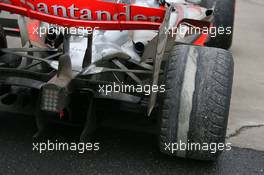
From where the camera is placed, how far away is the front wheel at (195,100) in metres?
2.75

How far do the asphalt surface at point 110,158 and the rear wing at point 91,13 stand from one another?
93 centimetres

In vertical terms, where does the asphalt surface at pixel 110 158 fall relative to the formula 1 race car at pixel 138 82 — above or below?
below

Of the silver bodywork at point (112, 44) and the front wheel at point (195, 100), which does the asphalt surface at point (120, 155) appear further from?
the silver bodywork at point (112, 44)

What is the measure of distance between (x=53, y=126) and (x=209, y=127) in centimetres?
132

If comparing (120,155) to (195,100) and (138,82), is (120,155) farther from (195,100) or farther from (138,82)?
(195,100)

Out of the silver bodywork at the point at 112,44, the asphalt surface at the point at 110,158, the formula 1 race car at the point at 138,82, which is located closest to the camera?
the formula 1 race car at the point at 138,82

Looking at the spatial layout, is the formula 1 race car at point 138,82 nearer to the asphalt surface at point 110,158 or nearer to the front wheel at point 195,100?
the front wheel at point 195,100

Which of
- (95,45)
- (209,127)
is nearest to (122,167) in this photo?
(209,127)

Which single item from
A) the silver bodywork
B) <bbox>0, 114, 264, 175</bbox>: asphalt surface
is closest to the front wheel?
<bbox>0, 114, 264, 175</bbox>: asphalt surface

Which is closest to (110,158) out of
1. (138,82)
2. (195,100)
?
(138,82)

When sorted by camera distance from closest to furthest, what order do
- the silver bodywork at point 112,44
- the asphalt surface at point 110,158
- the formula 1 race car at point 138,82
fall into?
the formula 1 race car at point 138,82, the asphalt surface at point 110,158, the silver bodywork at point 112,44

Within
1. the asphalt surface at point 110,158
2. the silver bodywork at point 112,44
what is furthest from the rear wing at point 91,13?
the asphalt surface at point 110,158

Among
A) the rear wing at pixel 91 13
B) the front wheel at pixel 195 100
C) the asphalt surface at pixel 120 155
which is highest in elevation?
the rear wing at pixel 91 13

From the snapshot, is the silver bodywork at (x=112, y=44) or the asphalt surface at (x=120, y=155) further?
the silver bodywork at (x=112, y=44)
